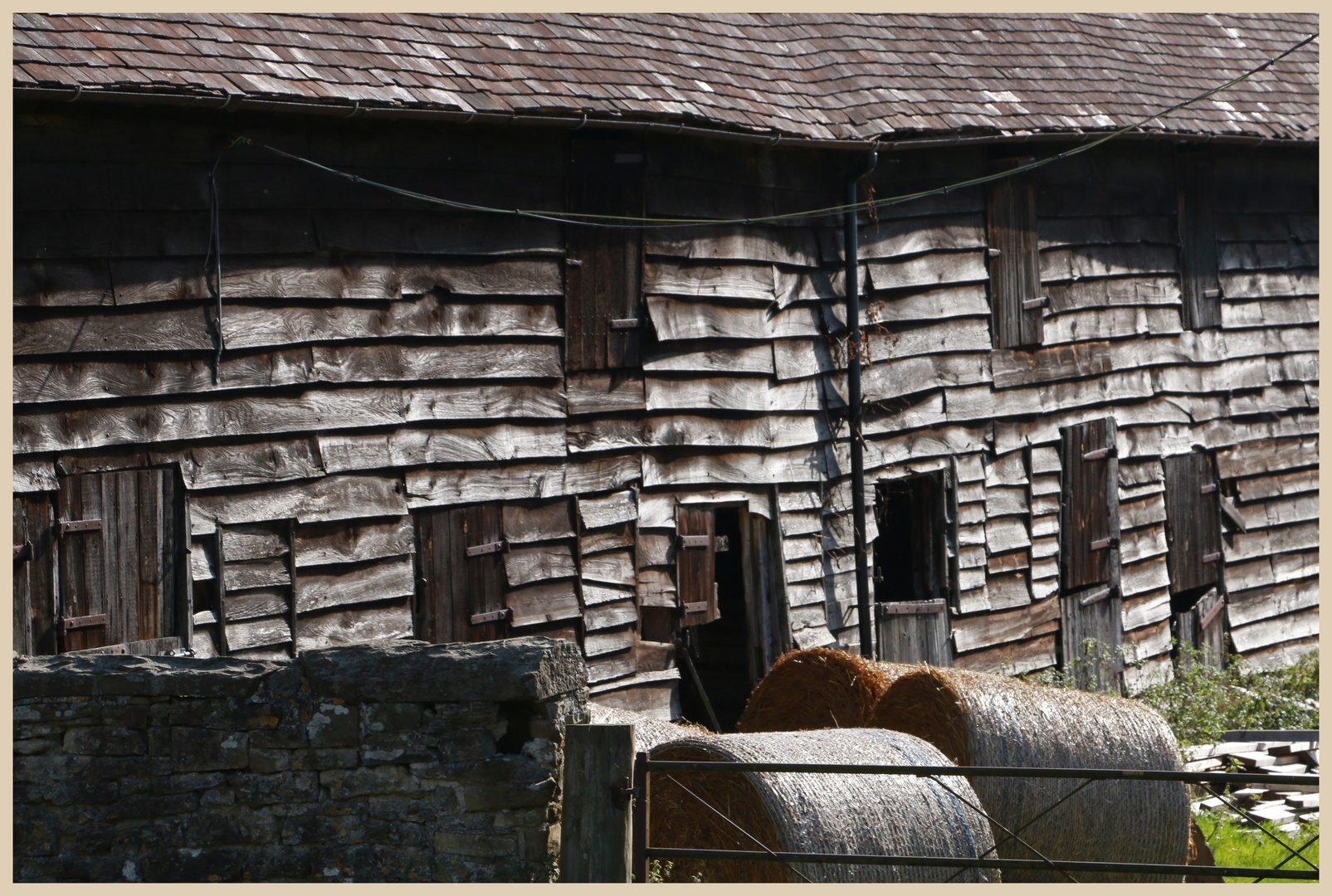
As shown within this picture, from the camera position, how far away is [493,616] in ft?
27.0

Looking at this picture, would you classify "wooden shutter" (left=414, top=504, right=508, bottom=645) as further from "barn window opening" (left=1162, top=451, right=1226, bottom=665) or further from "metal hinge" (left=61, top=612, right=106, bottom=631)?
"barn window opening" (left=1162, top=451, right=1226, bottom=665)

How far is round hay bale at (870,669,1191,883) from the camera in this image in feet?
21.7

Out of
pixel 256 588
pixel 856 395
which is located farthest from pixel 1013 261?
pixel 256 588

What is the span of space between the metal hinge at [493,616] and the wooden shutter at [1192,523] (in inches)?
263

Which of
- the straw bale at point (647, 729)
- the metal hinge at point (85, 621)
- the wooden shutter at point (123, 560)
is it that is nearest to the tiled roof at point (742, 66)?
the wooden shutter at point (123, 560)

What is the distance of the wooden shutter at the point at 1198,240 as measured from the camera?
12.2 m

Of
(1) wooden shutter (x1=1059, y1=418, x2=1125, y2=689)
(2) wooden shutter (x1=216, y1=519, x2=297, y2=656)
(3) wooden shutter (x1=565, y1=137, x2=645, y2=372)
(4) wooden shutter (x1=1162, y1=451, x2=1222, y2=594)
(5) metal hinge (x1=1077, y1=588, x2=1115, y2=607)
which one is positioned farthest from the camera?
(4) wooden shutter (x1=1162, y1=451, x2=1222, y2=594)

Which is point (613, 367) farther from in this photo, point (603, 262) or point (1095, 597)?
point (1095, 597)

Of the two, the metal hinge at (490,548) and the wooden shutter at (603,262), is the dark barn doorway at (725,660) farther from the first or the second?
the metal hinge at (490,548)

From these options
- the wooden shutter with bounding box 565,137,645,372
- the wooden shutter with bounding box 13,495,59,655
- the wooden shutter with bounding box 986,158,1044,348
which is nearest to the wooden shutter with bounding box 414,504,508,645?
the wooden shutter with bounding box 565,137,645,372

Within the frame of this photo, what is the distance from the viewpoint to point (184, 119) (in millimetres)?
7156

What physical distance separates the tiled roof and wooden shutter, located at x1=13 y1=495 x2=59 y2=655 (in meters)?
1.96

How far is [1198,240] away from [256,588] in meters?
8.77

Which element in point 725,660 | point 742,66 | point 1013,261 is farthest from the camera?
point 725,660
